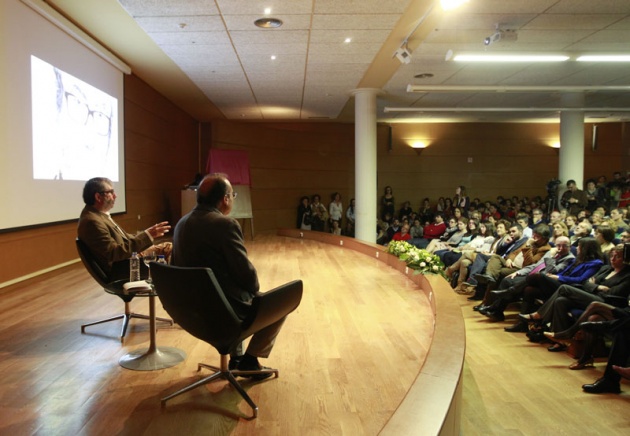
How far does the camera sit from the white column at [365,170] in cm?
920

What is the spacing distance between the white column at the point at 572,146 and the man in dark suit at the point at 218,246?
9362 mm

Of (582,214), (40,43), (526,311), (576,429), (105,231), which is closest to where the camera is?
(576,429)

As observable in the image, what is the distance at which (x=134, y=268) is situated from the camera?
11.2 ft

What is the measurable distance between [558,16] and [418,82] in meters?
3.20

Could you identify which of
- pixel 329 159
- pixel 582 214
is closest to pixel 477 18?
pixel 582 214

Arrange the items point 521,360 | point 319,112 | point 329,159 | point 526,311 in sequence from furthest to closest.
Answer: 1. point 329,159
2. point 319,112
3. point 526,311
4. point 521,360

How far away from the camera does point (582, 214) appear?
7.34 metres

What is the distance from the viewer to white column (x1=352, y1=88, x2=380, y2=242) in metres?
9.20

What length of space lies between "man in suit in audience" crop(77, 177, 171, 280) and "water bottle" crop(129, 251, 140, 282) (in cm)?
5

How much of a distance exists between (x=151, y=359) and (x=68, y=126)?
156 inches

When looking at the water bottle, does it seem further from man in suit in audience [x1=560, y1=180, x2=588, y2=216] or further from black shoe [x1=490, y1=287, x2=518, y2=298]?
man in suit in audience [x1=560, y1=180, x2=588, y2=216]

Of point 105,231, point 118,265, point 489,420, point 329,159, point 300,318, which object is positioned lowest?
point 489,420

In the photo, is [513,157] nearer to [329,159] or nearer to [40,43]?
[329,159]

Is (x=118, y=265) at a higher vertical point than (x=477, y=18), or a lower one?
lower
